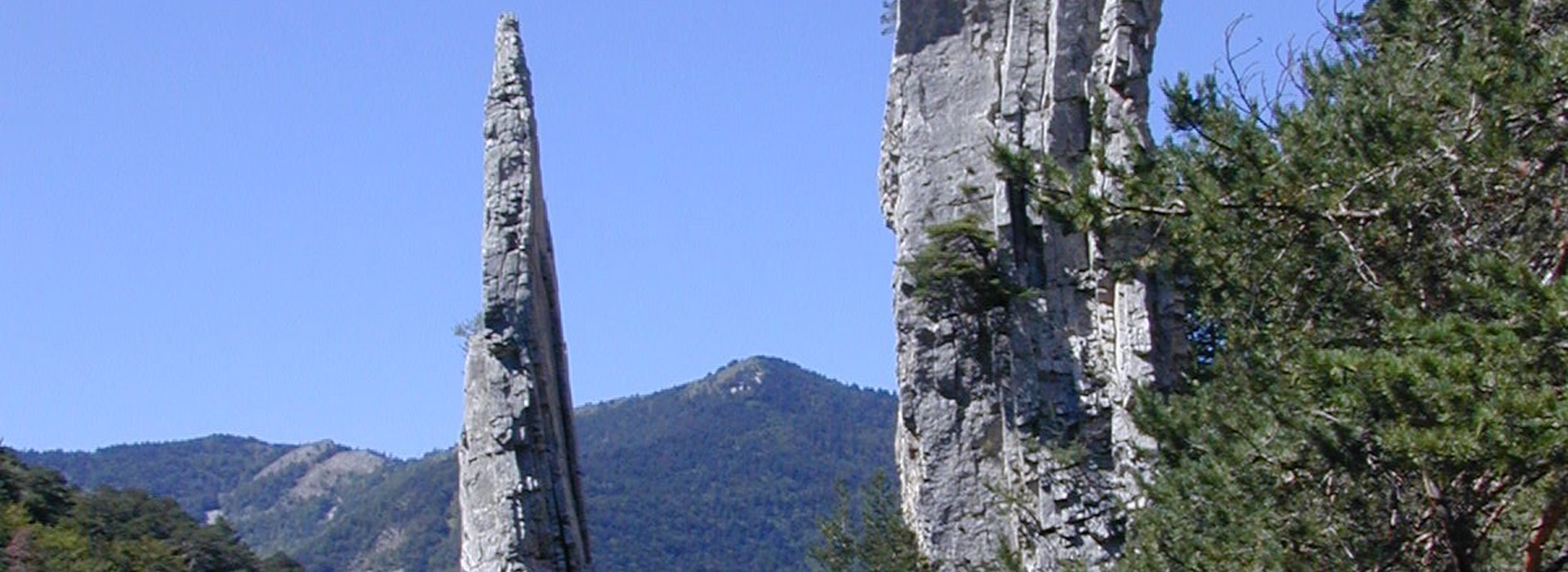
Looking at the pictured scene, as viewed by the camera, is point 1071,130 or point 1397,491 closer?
point 1397,491

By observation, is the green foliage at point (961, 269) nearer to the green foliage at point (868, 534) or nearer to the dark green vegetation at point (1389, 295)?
the green foliage at point (868, 534)

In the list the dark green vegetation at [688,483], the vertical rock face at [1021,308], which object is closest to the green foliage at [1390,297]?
the vertical rock face at [1021,308]

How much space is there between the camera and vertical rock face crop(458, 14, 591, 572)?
842 inches

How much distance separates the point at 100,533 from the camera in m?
46.9

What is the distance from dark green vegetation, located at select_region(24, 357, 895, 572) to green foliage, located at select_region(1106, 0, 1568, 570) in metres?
60.9

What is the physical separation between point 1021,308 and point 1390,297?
1145 centimetres

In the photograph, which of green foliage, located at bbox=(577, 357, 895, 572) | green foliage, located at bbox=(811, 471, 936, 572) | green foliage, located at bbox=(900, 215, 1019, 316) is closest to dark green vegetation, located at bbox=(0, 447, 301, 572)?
green foliage, located at bbox=(811, 471, 936, 572)

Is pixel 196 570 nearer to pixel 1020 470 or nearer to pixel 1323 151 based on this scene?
pixel 1020 470

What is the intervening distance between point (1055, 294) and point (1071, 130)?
5.96ft

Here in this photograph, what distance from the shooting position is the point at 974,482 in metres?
27.1

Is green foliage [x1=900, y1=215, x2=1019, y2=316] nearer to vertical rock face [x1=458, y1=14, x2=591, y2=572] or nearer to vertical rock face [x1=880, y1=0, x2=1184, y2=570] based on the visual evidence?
vertical rock face [x1=880, y1=0, x2=1184, y2=570]

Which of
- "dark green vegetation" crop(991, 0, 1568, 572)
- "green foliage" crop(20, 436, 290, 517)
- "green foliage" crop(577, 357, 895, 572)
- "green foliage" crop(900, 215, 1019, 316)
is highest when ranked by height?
"green foliage" crop(20, 436, 290, 517)

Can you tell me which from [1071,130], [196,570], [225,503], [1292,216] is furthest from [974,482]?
[225,503]

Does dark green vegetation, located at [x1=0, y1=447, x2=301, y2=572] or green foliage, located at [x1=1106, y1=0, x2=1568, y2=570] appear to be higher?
dark green vegetation, located at [x1=0, y1=447, x2=301, y2=572]
